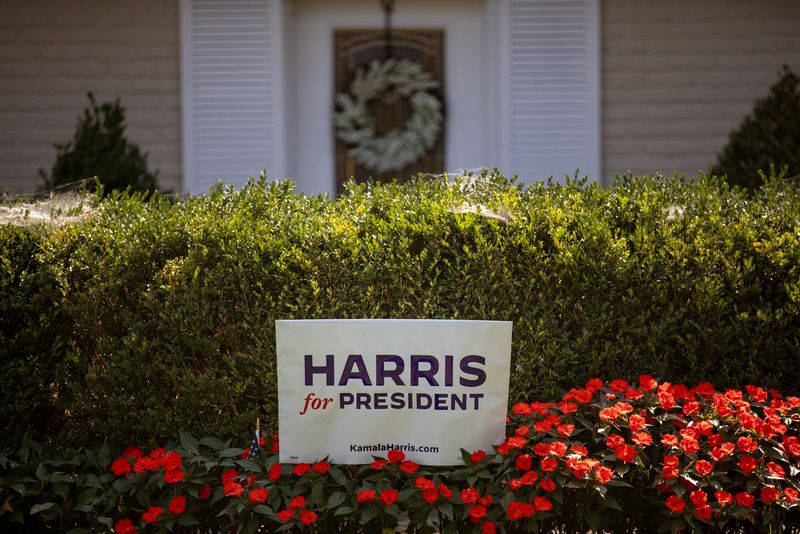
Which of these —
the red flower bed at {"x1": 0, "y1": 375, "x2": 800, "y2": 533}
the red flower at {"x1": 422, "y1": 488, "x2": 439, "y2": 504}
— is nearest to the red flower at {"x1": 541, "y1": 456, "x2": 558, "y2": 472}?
the red flower bed at {"x1": 0, "y1": 375, "x2": 800, "y2": 533}

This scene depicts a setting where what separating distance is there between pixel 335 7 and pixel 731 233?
164 inches

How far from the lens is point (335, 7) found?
6398 mm

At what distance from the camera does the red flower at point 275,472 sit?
2682 mm

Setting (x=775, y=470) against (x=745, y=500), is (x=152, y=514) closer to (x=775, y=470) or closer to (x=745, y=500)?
(x=745, y=500)

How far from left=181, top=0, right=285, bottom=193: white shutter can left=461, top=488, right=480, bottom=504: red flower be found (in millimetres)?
4066

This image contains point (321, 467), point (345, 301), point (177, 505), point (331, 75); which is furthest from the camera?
point (331, 75)

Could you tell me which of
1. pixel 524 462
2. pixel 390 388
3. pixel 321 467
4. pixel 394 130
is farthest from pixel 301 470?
pixel 394 130

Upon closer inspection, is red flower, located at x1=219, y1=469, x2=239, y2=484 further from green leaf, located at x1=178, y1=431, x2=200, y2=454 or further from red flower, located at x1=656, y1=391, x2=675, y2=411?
red flower, located at x1=656, y1=391, x2=675, y2=411

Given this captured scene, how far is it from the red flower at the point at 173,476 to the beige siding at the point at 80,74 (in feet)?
13.0

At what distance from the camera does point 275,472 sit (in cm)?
269

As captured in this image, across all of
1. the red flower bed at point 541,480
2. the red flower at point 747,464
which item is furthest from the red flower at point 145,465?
the red flower at point 747,464

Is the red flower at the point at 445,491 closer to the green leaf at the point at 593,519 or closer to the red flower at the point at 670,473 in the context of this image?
the green leaf at the point at 593,519

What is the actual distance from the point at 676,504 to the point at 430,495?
743mm

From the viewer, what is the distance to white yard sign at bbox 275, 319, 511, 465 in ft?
9.04
